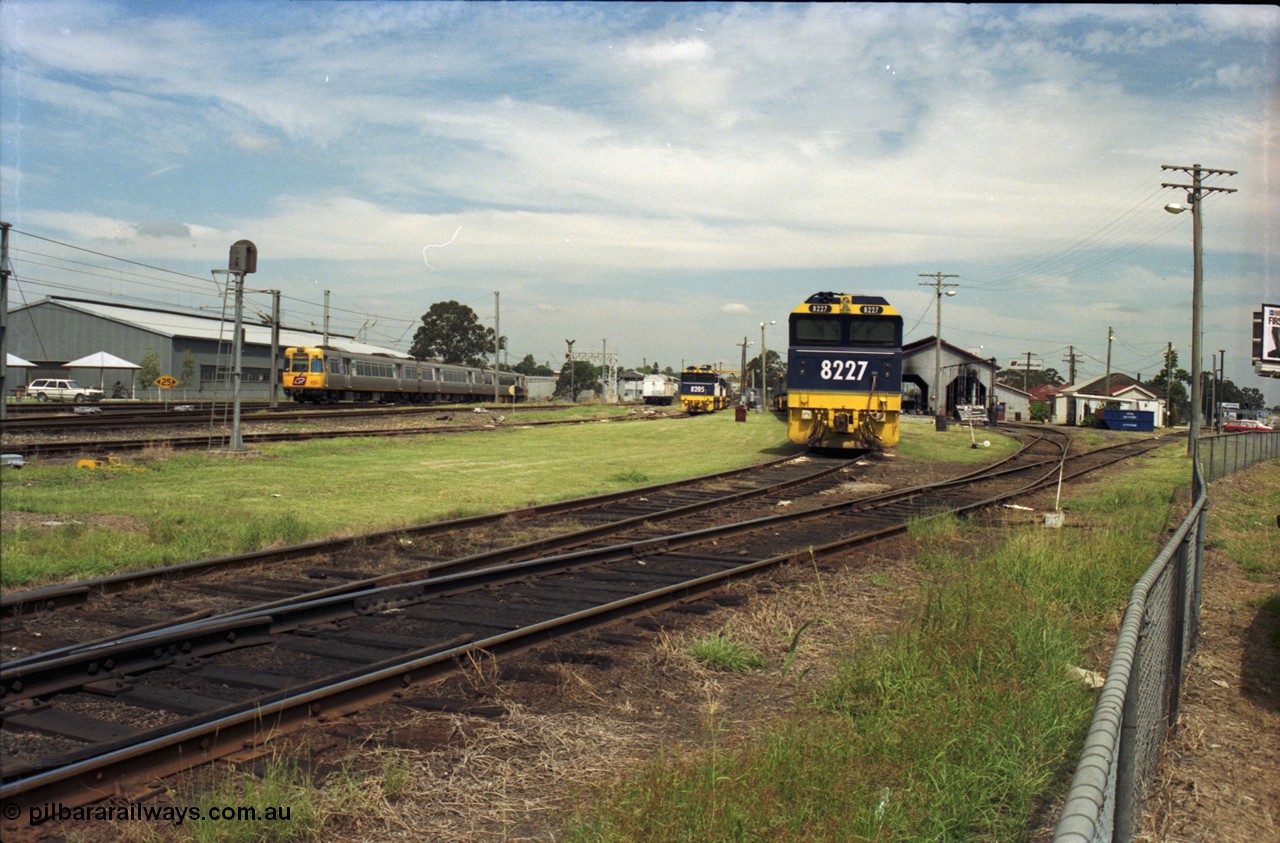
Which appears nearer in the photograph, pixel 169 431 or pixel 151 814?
pixel 151 814

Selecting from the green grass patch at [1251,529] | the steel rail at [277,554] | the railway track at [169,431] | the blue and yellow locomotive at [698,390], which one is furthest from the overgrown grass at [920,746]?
the blue and yellow locomotive at [698,390]

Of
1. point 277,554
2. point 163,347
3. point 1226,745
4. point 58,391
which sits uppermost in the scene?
point 163,347

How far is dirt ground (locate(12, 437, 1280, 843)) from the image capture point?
4.29 m

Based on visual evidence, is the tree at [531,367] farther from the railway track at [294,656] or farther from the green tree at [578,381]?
the railway track at [294,656]

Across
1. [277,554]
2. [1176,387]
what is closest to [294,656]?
[277,554]

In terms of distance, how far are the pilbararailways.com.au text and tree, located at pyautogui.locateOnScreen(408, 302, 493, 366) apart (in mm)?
80675

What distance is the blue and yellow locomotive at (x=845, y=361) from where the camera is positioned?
72.8 feet

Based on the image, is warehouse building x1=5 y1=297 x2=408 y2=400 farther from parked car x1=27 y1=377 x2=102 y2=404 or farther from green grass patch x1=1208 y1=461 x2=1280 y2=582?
green grass patch x1=1208 y1=461 x2=1280 y2=582

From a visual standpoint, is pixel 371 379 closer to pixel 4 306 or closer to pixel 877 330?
pixel 877 330

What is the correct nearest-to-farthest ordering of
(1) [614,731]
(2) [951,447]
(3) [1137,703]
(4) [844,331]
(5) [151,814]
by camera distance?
(3) [1137,703]
(5) [151,814]
(1) [614,731]
(4) [844,331]
(2) [951,447]

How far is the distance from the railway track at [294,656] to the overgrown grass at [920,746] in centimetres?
188

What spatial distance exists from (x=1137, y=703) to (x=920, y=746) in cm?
152

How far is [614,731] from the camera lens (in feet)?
17.7

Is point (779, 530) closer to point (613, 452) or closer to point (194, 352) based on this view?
point (613, 452)
